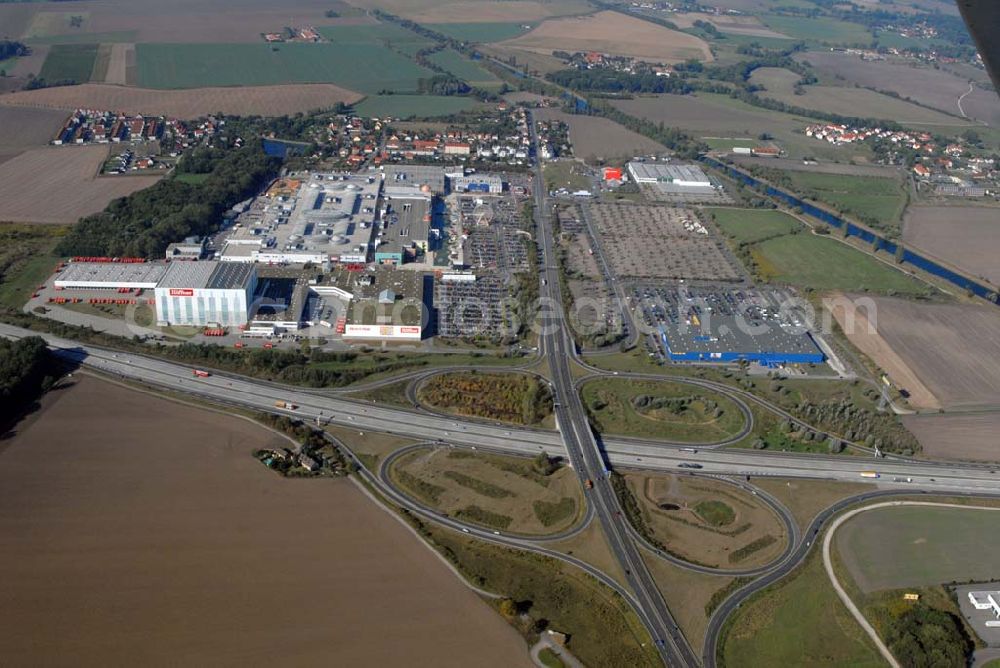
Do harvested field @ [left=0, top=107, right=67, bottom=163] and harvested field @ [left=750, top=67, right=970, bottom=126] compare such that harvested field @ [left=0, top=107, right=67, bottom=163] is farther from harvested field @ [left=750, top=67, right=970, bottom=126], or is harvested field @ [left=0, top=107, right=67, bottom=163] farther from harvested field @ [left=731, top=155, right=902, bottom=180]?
harvested field @ [left=750, top=67, right=970, bottom=126]

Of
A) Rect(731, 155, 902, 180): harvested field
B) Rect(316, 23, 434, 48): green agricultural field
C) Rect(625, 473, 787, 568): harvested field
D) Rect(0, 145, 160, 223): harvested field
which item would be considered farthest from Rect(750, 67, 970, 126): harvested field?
Rect(0, 145, 160, 223): harvested field

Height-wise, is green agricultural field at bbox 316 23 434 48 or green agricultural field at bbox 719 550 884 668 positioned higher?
green agricultural field at bbox 316 23 434 48

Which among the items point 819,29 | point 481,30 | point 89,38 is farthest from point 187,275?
point 819,29

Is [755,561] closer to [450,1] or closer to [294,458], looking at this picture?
[294,458]

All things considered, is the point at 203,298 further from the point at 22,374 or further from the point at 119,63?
the point at 119,63

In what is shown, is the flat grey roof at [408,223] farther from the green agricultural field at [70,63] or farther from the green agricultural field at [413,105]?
the green agricultural field at [70,63]

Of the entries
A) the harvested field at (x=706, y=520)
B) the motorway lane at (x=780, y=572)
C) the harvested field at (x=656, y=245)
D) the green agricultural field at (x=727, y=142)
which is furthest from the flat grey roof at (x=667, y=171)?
the harvested field at (x=706, y=520)

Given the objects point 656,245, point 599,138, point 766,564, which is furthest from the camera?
point 599,138
